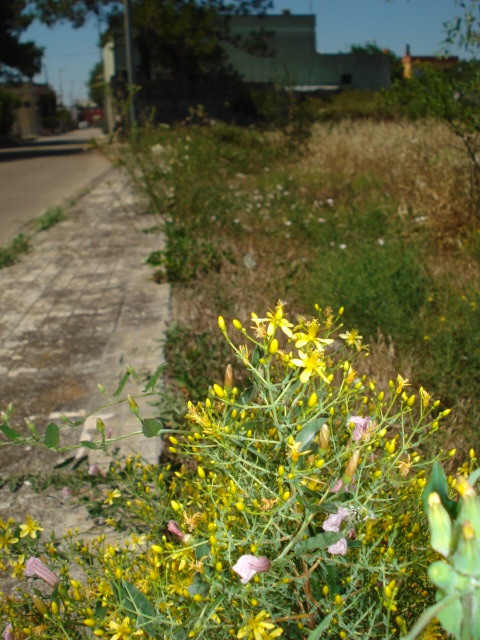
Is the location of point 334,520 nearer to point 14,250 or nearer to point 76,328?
point 76,328

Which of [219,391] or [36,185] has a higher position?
[219,391]

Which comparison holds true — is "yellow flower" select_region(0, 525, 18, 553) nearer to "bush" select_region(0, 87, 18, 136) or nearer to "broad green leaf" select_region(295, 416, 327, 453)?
"broad green leaf" select_region(295, 416, 327, 453)

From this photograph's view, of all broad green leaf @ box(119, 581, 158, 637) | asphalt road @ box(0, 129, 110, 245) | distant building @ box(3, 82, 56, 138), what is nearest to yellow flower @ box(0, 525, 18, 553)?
broad green leaf @ box(119, 581, 158, 637)

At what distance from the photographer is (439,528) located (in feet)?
2.84

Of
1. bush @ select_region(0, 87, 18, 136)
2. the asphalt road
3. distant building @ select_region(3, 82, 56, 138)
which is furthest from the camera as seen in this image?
distant building @ select_region(3, 82, 56, 138)

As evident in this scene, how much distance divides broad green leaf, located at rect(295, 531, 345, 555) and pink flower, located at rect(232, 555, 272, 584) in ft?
0.23

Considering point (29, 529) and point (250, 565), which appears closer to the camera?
point (250, 565)

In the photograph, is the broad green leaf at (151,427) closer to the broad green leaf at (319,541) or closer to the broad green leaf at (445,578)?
the broad green leaf at (319,541)

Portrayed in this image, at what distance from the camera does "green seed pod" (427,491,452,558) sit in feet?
2.81

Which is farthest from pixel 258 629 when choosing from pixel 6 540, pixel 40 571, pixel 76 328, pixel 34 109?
pixel 34 109

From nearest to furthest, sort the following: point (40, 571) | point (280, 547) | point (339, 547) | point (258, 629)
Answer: point (258, 629) < point (339, 547) < point (280, 547) < point (40, 571)

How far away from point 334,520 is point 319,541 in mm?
107

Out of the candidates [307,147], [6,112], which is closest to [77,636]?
[307,147]

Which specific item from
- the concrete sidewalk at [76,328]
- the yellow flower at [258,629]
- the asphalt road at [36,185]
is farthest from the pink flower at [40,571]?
the asphalt road at [36,185]
